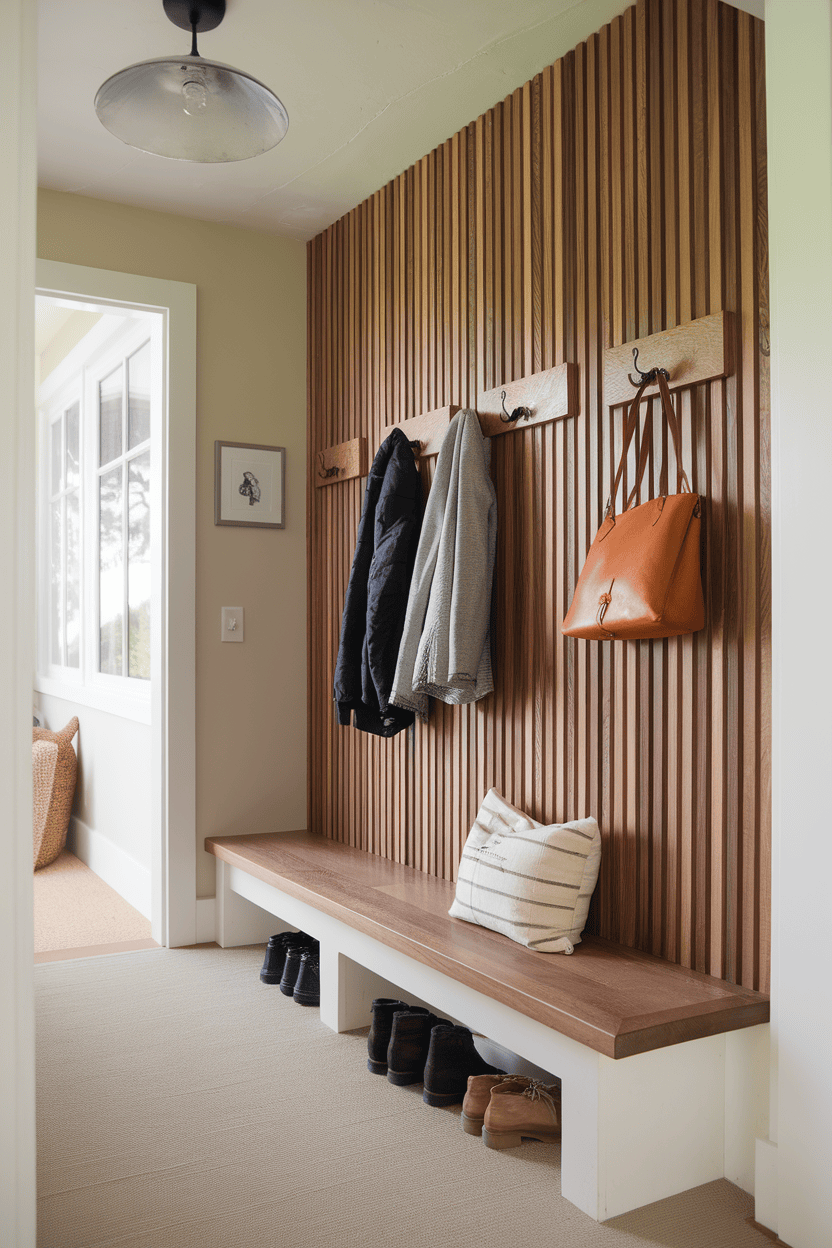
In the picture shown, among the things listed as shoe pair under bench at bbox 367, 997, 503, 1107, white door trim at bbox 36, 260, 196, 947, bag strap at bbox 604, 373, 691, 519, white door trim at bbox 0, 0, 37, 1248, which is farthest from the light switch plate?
white door trim at bbox 0, 0, 37, 1248

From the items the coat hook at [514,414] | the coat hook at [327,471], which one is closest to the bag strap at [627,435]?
the coat hook at [514,414]

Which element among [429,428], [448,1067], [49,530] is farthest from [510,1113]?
[49,530]

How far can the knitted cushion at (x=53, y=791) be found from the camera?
4590 mm

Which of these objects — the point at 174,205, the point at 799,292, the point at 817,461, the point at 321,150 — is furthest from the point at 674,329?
the point at 174,205

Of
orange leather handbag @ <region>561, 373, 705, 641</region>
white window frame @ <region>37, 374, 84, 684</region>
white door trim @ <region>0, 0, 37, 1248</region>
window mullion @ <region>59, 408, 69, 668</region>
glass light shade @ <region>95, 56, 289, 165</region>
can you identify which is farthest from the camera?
window mullion @ <region>59, 408, 69, 668</region>

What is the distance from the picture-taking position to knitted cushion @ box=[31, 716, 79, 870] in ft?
15.1

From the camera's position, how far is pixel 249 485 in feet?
→ 11.6

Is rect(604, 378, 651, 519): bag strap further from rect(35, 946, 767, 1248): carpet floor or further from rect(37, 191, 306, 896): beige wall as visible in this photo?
rect(37, 191, 306, 896): beige wall

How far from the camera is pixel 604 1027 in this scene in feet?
5.49

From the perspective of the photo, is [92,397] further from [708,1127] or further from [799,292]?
[708,1127]

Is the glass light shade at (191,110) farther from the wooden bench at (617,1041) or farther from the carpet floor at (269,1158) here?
the carpet floor at (269,1158)

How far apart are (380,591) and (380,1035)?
118 centimetres

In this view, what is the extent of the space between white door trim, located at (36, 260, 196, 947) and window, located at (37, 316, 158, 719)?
146 mm

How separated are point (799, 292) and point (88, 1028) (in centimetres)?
247
